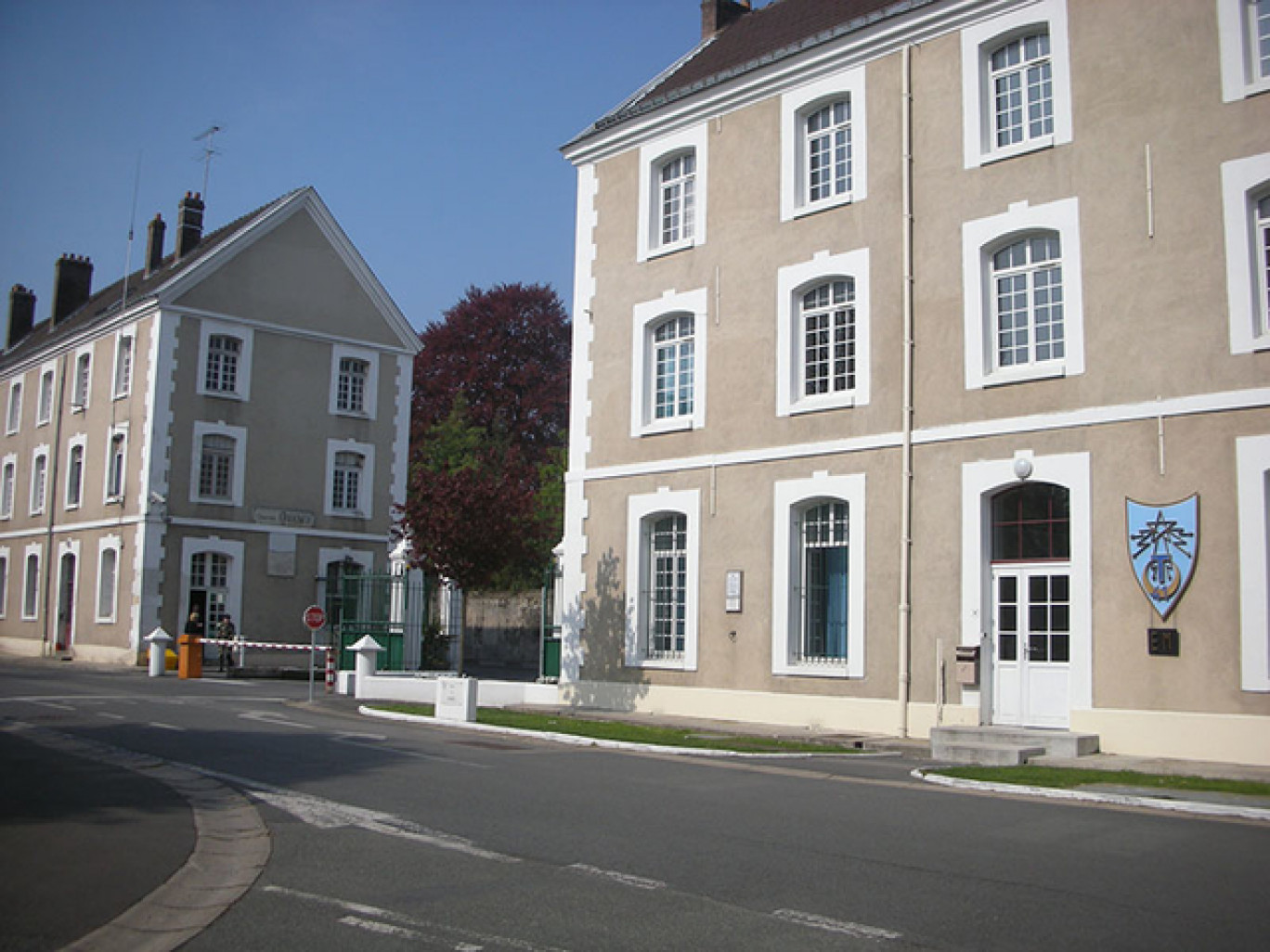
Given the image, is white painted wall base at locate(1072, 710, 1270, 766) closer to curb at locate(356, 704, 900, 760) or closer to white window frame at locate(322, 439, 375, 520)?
curb at locate(356, 704, 900, 760)

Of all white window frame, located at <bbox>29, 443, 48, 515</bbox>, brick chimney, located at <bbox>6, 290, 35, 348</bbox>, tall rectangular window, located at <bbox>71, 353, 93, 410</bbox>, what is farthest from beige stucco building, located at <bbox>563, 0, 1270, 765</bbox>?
brick chimney, located at <bbox>6, 290, 35, 348</bbox>

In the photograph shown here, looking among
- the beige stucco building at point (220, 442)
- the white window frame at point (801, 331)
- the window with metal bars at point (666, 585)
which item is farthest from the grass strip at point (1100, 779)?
the beige stucco building at point (220, 442)

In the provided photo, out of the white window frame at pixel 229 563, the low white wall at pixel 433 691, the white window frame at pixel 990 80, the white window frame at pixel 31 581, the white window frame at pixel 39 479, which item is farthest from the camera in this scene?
the white window frame at pixel 39 479

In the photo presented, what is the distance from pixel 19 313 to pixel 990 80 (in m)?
43.6

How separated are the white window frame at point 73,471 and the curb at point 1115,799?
108 ft

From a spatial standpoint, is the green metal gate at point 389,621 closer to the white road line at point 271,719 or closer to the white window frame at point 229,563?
the white window frame at point 229,563

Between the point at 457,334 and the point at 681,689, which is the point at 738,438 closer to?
the point at 681,689

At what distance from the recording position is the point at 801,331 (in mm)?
19984

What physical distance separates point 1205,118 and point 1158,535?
5.29 metres

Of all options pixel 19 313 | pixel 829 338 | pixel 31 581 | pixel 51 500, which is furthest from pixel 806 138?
pixel 19 313

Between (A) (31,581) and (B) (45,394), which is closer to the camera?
(A) (31,581)

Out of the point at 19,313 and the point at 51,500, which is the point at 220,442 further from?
the point at 19,313

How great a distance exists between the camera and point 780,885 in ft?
23.4

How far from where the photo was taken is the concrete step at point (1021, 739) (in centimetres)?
1508
